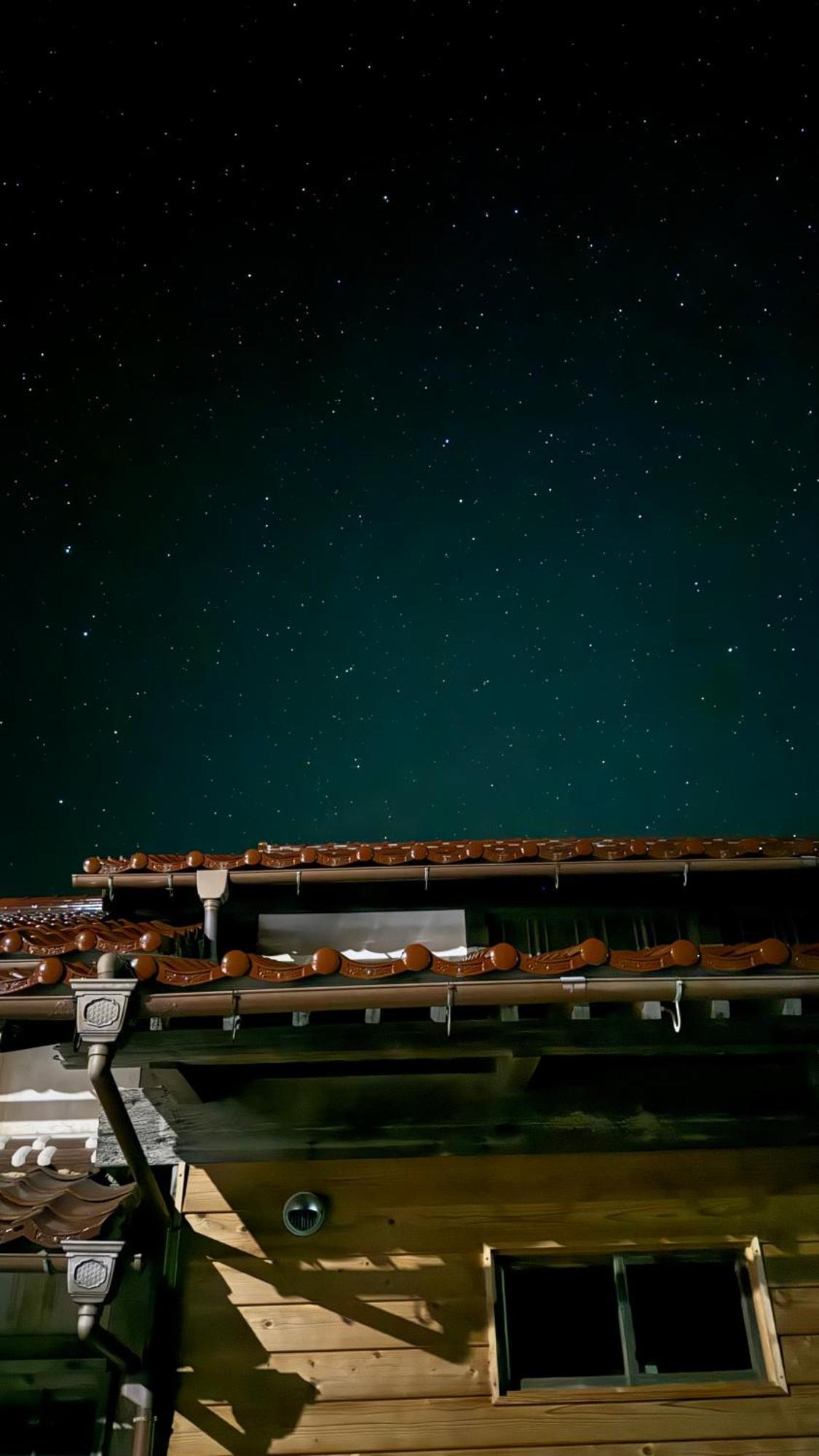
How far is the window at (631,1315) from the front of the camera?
4.41 meters

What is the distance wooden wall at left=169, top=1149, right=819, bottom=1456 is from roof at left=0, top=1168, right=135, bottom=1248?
2.01 feet

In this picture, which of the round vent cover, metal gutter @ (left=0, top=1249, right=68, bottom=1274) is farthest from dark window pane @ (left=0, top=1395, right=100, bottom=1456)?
metal gutter @ (left=0, top=1249, right=68, bottom=1274)

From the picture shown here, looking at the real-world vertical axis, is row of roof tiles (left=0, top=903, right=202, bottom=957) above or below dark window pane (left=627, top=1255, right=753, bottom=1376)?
above

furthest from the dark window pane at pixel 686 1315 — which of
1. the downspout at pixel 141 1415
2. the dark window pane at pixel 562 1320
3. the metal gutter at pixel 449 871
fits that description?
the downspout at pixel 141 1415

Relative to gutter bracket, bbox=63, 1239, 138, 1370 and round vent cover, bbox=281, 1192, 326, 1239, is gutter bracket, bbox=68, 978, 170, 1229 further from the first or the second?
round vent cover, bbox=281, 1192, 326, 1239

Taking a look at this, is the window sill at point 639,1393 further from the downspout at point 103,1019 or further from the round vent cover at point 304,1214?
the downspout at point 103,1019

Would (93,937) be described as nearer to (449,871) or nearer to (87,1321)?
(87,1321)

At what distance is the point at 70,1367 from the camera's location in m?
4.51

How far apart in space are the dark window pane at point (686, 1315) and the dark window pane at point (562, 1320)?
5.1 inches

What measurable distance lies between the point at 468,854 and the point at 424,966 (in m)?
1.66

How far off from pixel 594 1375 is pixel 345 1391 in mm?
1151

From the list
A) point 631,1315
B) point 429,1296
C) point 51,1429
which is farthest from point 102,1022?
point 631,1315

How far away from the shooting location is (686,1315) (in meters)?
4.61

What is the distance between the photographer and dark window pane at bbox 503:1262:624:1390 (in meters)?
4.50
